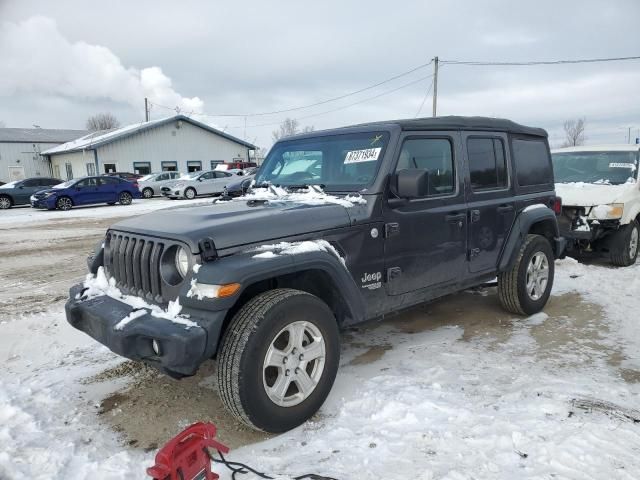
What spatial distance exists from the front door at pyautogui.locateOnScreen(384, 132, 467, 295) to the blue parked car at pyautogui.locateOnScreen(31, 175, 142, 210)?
19.6 m

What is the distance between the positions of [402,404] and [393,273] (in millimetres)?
960

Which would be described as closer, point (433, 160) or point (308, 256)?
point (308, 256)

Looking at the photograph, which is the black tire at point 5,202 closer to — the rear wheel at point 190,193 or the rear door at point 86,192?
the rear door at point 86,192

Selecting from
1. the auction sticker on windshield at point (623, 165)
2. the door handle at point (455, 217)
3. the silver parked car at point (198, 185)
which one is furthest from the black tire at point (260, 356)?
the silver parked car at point (198, 185)

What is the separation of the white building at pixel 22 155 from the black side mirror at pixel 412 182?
152ft

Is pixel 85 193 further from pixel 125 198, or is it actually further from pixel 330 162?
pixel 330 162

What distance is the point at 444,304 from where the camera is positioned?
5691 mm

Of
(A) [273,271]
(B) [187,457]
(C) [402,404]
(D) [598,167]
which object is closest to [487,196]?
(C) [402,404]

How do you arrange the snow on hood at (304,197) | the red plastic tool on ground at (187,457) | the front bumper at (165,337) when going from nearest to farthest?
the red plastic tool on ground at (187,457) < the front bumper at (165,337) < the snow on hood at (304,197)

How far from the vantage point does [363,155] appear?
3758 mm

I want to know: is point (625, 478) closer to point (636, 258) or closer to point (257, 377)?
point (257, 377)

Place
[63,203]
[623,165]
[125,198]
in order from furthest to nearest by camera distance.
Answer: [125,198]
[63,203]
[623,165]

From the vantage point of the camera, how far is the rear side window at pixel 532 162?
496 centimetres

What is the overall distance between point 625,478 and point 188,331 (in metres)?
2.39
